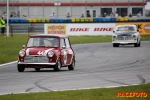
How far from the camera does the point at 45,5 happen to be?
70250mm

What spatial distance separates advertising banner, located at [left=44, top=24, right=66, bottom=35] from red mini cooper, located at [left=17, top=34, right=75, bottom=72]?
116ft

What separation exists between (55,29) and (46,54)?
37.3 metres

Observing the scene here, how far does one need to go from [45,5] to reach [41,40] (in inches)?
1922

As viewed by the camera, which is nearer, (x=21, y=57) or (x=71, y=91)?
(x=71, y=91)

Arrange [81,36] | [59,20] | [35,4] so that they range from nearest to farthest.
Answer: [81,36], [59,20], [35,4]

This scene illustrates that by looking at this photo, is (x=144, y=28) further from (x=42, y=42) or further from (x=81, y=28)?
(x=42, y=42)

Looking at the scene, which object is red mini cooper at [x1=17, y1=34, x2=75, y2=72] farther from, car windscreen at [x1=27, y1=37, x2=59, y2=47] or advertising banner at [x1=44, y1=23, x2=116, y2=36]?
advertising banner at [x1=44, y1=23, x2=116, y2=36]

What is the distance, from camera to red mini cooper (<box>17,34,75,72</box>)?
20844 millimetres

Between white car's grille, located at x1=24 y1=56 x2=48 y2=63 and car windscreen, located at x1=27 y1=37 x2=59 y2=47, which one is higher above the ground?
car windscreen, located at x1=27 y1=37 x2=59 y2=47

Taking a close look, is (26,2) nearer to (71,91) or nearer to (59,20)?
(59,20)

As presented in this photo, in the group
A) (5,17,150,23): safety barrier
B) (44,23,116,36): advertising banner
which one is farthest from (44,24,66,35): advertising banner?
(5,17,150,23): safety barrier

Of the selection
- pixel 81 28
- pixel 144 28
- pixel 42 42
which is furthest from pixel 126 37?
pixel 42 42

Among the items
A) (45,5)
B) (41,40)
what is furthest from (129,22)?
(41,40)

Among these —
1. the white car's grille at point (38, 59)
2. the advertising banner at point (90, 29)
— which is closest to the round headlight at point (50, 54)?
the white car's grille at point (38, 59)
